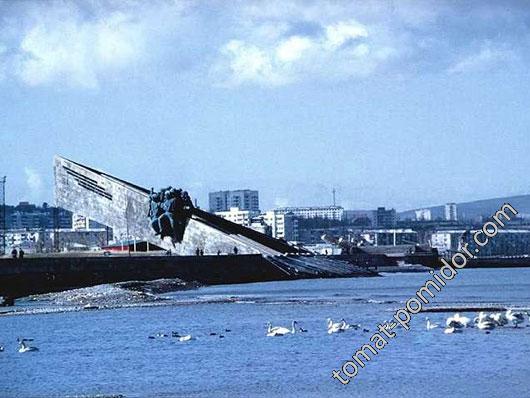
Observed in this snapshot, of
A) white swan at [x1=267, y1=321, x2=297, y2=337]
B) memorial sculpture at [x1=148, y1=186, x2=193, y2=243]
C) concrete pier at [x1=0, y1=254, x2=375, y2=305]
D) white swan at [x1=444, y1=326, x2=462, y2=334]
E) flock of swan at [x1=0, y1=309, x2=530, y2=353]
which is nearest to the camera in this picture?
white swan at [x1=444, y1=326, x2=462, y2=334]

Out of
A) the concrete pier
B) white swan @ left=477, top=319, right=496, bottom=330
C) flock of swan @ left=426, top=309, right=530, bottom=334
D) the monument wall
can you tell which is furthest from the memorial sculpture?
white swan @ left=477, top=319, right=496, bottom=330

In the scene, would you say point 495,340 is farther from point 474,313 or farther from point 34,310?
point 34,310

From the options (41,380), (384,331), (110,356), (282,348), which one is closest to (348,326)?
(384,331)

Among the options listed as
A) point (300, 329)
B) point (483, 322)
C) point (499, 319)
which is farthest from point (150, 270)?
point (483, 322)

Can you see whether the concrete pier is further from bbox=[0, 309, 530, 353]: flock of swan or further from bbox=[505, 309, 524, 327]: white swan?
bbox=[505, 309, 524, 327]: white swan

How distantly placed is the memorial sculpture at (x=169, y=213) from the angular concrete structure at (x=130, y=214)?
1.81ft

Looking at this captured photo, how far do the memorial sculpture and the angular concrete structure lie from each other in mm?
551

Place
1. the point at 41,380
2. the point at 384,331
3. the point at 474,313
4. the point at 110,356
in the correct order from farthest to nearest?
the point at 474,313
the point at 384,331
the point at 110,356
the point at 41,380

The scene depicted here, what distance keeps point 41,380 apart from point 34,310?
67.8ft

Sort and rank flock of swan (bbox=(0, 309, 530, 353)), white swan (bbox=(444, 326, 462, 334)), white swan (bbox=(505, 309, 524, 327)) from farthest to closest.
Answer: white swan (bbox=(505, 309, 524, 327)) < flock of swan (bbox=(0, 309, 530, 353)) < white swan (bbox=(444, 326, 462, 334))

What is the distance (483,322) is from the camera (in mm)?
32531

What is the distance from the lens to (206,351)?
2964 centimetres

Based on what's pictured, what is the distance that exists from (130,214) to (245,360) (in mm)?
59139

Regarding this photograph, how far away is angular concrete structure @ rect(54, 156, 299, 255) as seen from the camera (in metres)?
83.8
